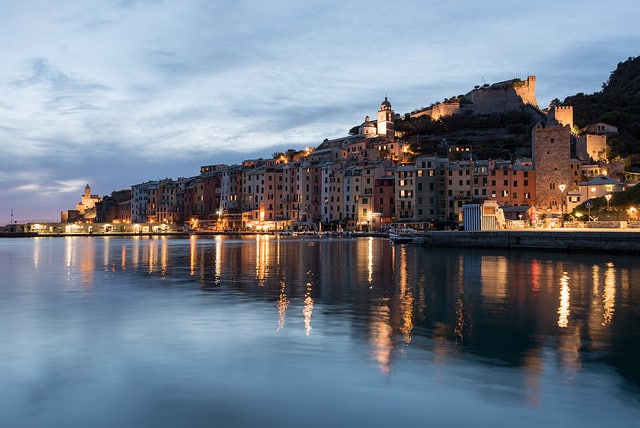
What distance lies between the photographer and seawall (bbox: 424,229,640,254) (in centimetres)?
4234

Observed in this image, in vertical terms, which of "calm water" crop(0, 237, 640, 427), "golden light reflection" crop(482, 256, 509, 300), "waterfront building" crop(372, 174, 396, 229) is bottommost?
"calm water" crop(0, 237, 640, 427)

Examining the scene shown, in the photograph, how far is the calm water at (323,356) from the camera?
332 inches

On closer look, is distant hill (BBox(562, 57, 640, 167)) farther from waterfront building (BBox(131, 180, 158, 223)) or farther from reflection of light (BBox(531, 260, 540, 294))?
waterfront building (BBox(131, 180, 158, 223))

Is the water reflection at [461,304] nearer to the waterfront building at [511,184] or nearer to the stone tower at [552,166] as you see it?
the waterfront building at [511,184]

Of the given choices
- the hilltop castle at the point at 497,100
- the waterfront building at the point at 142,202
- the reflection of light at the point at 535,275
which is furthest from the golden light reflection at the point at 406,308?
the waterfront building at the point at 142,202

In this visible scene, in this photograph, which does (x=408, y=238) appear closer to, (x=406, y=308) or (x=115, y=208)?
(x=406, y=308)

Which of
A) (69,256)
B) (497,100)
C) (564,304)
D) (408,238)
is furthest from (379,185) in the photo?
(564,304)

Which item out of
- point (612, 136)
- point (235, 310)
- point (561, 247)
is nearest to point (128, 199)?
point (612, 136)

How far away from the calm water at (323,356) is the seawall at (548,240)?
2092cm

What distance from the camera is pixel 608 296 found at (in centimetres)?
2050

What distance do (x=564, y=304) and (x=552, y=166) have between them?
238 ft

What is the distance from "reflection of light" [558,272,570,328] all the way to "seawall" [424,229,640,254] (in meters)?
18.3

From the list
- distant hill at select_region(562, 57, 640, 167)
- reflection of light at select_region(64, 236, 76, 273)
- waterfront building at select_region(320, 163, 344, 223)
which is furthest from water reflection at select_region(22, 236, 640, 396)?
distant hill at select_region(562, 57, 640, 167)

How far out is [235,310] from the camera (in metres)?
17.8
